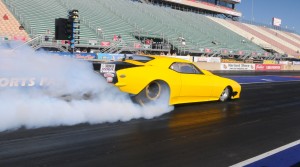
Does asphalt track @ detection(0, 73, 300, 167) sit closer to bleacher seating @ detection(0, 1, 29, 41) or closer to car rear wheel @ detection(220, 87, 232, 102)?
car rear wheel @ detection(220, 87, 232, 102)

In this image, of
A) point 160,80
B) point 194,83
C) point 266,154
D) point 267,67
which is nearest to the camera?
point 266,154

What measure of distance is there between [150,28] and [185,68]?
107 feet

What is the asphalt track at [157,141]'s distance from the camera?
4891mm

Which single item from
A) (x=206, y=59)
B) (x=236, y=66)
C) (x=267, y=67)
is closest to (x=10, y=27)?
(x=206, y=59)

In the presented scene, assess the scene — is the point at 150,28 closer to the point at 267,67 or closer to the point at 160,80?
the point at 267,67

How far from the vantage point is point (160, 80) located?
859cm

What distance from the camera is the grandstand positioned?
30891 millimetres

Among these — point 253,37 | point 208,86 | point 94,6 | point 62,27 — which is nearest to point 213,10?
point 253,37

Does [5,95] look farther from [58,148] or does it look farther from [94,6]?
[94,6]

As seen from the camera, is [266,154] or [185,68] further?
[185,68]

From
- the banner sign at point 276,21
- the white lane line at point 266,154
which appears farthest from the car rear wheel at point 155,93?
the banner sign at point 276,21

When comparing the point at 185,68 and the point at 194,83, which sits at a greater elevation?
the point at 185,68

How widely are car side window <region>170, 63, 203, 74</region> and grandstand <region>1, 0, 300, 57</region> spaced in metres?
17.2

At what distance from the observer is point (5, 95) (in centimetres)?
630
